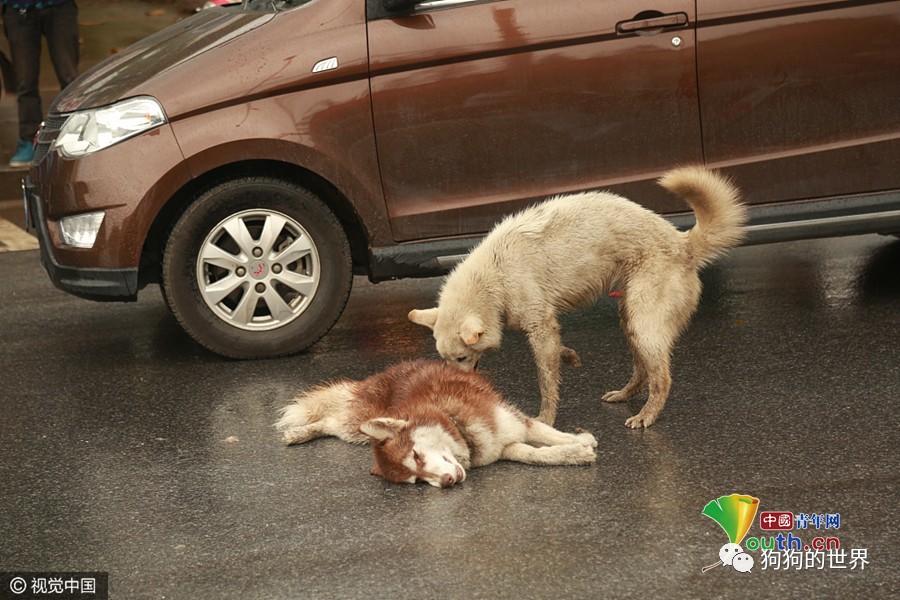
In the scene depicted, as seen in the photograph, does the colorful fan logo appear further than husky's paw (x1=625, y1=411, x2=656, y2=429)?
No

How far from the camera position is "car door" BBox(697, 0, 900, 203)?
5.98 metres

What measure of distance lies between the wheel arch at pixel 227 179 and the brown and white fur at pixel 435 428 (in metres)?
1.39

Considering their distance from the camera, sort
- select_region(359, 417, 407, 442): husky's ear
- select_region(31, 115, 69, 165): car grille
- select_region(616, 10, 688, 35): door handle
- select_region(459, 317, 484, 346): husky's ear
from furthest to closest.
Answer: select_region(31, 115, 69, 165): car grille → select_region(616, 10, 688, 35): door handle → select_region(459, 317, 484, 346): husky's ear → select_region(359, 417, 407, 442): husky's ear

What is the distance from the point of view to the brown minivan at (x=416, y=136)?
5.86 metres

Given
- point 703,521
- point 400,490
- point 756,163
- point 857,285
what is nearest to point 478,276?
point 400,490

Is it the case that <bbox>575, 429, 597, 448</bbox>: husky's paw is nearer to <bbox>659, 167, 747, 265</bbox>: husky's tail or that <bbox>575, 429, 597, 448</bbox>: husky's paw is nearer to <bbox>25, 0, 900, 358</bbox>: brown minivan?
<bbox>659, 167, 747, 265</bbox>: husky's tail

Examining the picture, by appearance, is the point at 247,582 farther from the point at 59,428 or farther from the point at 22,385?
the point at 22,385

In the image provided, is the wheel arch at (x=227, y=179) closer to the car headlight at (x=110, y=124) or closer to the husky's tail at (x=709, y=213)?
the car headlight at (x=110, y=124)

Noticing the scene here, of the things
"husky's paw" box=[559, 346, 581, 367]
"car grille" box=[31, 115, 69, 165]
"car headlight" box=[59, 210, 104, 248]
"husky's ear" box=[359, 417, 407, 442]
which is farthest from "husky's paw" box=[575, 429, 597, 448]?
"car grille" box=[31, 115, 69, 165]

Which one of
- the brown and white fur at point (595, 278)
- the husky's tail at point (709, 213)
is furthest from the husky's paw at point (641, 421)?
the husky's tail at point (709, 213)

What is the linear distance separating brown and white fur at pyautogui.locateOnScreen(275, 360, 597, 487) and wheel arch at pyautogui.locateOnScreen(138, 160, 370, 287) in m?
1.39
